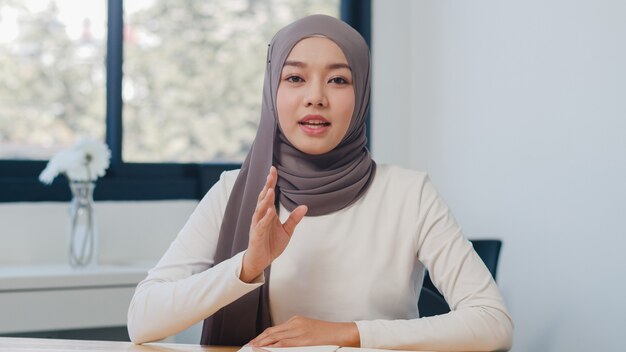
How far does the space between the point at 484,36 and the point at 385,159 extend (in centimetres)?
84

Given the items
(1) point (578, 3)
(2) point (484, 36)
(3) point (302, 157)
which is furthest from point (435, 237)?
(2) point (484, 36)

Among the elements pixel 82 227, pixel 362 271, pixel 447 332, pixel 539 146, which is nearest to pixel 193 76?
pixel 82 227

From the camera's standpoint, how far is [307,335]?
1.39 meters

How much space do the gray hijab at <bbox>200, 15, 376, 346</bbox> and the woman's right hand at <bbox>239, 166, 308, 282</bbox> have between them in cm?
19

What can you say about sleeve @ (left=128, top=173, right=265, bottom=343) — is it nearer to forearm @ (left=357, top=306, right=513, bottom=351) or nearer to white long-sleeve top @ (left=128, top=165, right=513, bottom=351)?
white long-sleeve top @ (left=128, top=165, right=513, bottom=351)

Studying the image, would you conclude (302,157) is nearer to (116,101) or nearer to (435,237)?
(435,237)

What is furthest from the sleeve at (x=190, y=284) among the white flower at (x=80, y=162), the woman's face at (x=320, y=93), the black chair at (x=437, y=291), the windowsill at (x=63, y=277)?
the white flower at (x=80, y=162)

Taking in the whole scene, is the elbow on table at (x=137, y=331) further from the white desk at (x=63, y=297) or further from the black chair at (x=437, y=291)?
the white desk at (x=63, y=297)

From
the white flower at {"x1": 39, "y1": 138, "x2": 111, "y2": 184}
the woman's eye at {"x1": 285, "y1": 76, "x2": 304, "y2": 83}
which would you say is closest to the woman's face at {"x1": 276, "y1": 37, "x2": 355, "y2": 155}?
the woman's eye at {"x1": 285, "y1": 76, "x2": 304, "y2": 83}

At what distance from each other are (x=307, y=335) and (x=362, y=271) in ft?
0.81

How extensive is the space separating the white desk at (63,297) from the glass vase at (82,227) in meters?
0.11

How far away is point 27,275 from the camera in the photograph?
2.71 m

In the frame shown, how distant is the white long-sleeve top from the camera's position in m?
1.48

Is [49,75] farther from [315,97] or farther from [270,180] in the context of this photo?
[270,180]
